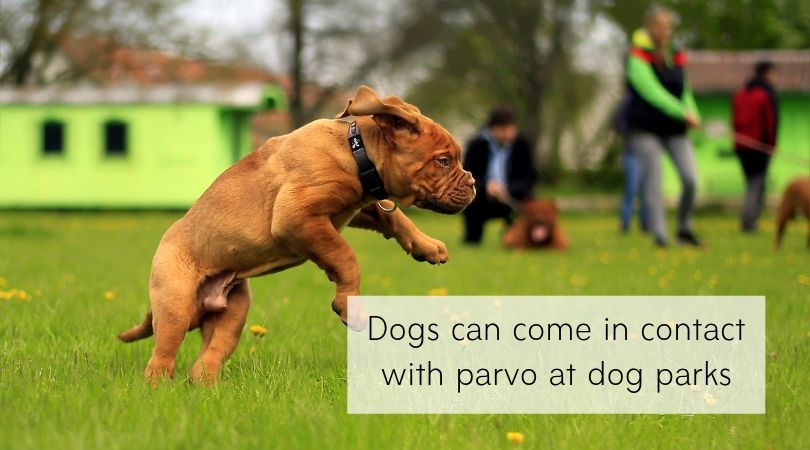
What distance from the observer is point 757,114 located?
17906 mm

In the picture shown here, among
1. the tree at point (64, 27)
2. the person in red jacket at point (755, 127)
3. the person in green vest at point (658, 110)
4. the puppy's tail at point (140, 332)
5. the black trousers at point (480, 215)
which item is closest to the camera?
the puppy's tail at point (140, 332)

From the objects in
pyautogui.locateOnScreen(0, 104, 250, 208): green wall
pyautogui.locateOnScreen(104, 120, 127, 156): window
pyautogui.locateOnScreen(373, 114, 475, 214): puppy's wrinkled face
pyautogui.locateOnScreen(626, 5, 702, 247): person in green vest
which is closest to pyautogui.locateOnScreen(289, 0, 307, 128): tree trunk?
pyautogui.locateOnScreen(0, 104, 250, 208): green wall

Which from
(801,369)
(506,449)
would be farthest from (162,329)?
(801,369)

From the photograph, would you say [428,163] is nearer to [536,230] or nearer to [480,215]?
[536,230]

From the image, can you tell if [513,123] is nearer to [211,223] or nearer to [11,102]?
[211,223]

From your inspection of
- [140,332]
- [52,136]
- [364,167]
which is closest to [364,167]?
[364,167]

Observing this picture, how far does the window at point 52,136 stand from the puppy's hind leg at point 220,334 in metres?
24.2

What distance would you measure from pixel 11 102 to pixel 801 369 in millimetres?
26038

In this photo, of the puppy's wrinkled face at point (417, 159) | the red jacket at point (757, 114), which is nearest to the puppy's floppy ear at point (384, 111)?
the puppy's wrinkled face at point (417, 159)

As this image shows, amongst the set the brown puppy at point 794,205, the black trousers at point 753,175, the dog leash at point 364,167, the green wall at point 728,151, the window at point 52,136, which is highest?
the dog leash at point 364,167

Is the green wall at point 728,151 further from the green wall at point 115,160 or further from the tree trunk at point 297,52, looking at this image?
the green wall at point 115,160

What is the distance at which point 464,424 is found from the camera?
3826mm

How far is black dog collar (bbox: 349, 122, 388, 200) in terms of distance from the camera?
4500 mm

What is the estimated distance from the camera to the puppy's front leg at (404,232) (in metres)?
4.84
